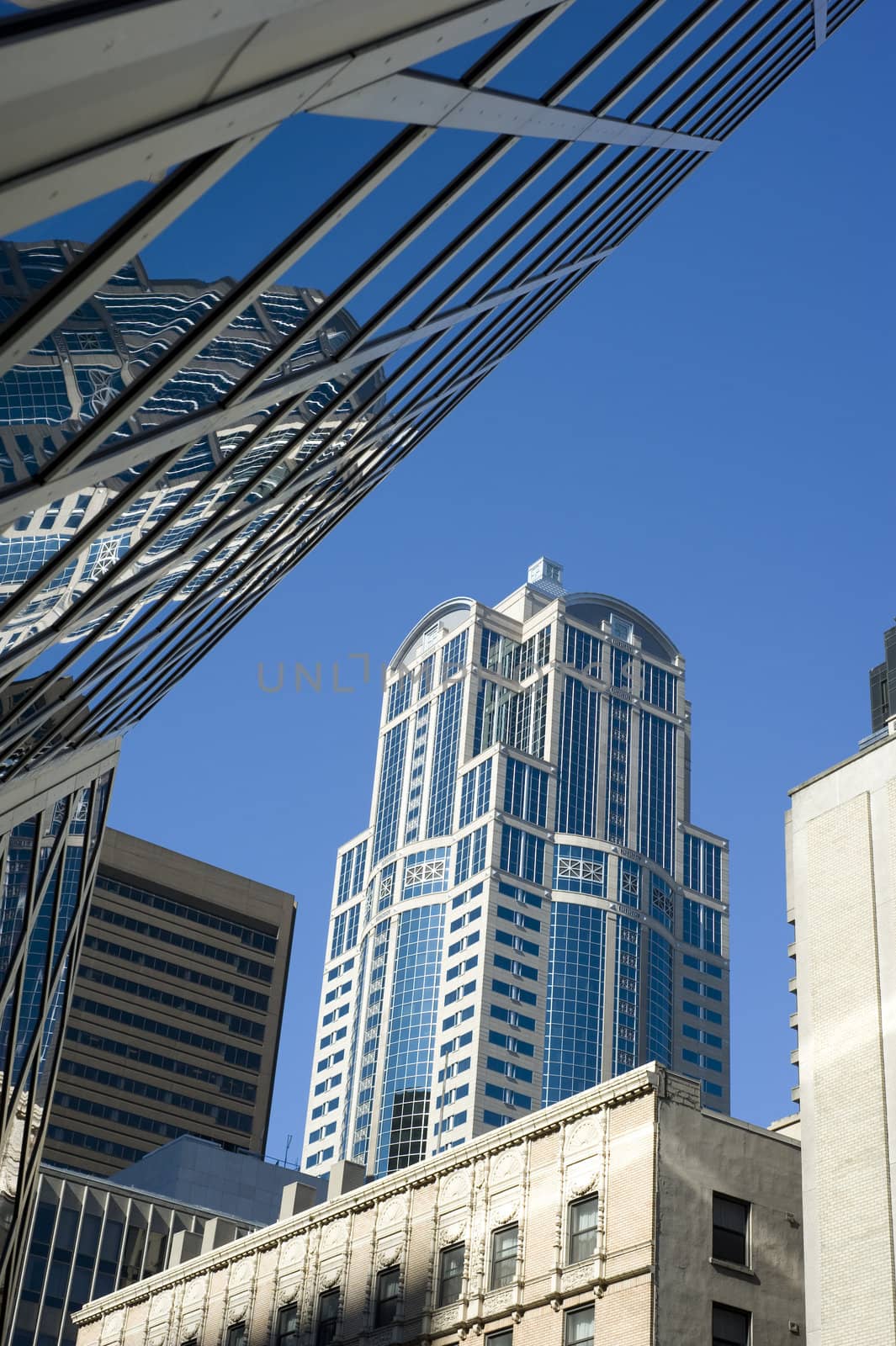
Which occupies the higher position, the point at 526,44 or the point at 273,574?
the point at 273,574

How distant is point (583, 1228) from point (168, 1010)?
127117mm

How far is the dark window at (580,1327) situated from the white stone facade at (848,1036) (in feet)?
18.6

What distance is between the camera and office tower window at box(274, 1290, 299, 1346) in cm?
4725

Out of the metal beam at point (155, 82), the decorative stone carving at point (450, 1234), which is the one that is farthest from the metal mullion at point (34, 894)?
the decorative stone carving at point (450, 1234)

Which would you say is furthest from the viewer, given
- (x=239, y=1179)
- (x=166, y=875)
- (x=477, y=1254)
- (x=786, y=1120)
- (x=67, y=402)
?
(x=166, y=875)

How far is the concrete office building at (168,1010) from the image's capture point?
151750 mm

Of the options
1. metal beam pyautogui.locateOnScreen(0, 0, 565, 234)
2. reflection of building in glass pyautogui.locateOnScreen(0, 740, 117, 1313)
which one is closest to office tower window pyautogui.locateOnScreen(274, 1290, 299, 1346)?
reflection of building in glass pyautogui.locateOnScreen(0, 740, 117, 1313)

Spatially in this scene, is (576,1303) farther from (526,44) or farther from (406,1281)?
(526,44)

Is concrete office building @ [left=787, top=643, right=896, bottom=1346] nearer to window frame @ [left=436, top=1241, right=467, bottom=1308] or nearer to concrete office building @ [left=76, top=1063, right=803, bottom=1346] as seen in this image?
concrete office building @ [left=76, top=1063, right=803, bottom=1346]

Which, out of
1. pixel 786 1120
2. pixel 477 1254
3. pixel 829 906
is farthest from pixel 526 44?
pixel 786 1120

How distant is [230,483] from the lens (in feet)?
49.6

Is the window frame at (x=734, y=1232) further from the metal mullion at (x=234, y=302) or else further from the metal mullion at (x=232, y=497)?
the metal mullion at (x=234, y=302)

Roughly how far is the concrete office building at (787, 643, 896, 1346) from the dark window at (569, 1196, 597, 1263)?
573 centimetres

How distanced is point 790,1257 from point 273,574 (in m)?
23.3
